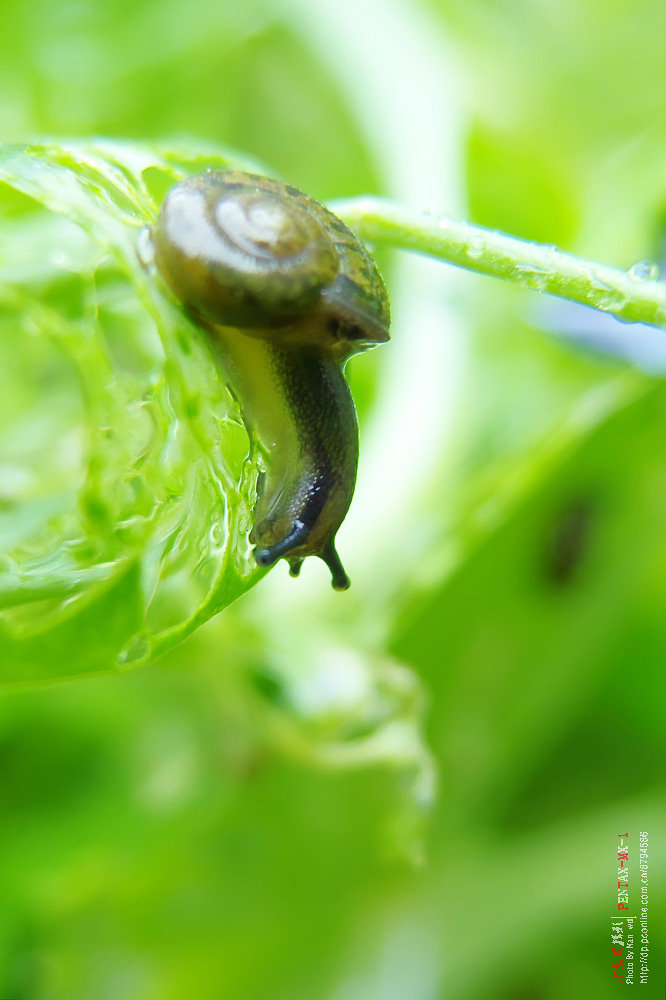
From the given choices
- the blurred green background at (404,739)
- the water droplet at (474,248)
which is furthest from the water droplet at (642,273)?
the blurred green background at (404,739)

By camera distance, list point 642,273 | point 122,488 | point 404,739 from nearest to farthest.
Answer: point 122,488 < point 642,273 < point 404,739

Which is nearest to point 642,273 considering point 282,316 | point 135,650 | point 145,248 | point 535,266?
point 535,266

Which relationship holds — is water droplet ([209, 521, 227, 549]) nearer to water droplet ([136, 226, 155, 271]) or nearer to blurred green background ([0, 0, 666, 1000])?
water droplet ([136, 226, 155, 271])

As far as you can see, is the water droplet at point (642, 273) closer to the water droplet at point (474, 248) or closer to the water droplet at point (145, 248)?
the water droplet at point (474, 248)

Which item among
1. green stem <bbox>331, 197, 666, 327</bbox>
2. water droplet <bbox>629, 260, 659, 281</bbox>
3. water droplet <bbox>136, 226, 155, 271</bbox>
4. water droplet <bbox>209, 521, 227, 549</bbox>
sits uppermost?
water droplet <bbox>629, 260, 659, 281</bbox>

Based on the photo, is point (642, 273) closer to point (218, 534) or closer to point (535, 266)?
→ point (535, 266)

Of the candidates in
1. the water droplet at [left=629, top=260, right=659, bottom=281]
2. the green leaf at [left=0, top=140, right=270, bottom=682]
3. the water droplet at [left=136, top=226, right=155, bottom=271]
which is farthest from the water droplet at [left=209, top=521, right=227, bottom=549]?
the water droplet at [left=629, top=260, right=659, bottom=281]

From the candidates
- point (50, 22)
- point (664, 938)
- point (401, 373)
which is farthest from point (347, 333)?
point (50, 22)
